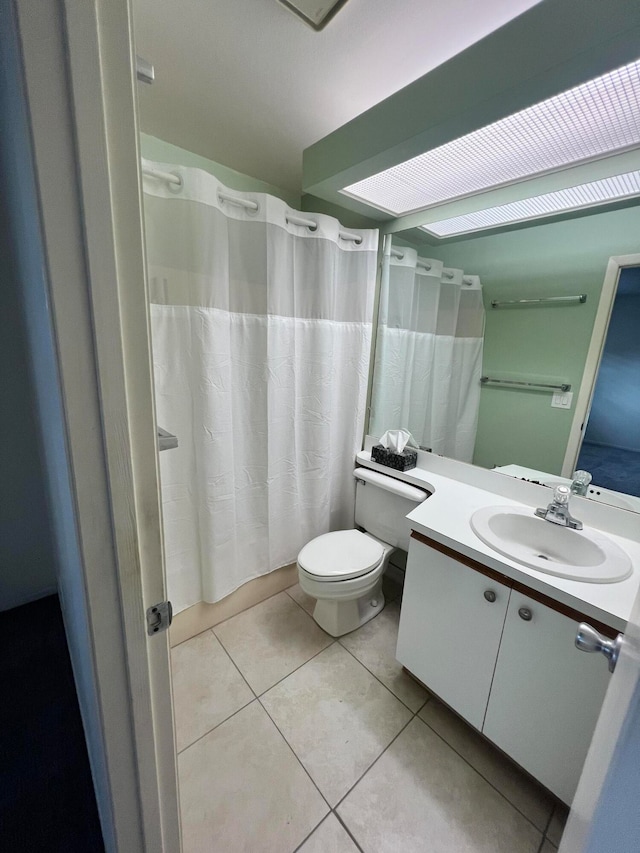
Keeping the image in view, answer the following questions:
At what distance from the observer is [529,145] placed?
1.09 meters

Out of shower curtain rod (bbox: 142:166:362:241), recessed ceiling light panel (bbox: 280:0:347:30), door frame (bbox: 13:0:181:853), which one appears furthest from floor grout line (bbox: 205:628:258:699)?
recessed ceiling light panel (bbox: 280:0:347:30)

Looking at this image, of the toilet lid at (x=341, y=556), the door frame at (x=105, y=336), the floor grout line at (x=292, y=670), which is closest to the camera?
the door frame at (x=105, y=336)

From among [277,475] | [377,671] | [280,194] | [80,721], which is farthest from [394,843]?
[280,194]

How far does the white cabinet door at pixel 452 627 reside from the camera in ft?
3.74

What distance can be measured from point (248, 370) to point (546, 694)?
1.59 metres

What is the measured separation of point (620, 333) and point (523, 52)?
0.90 meters

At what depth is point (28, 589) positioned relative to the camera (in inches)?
74.0

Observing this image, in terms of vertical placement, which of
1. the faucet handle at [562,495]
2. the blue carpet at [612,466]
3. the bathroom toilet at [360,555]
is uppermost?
the blue carpet at [612,466]

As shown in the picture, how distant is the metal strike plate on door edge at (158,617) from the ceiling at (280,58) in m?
1.46

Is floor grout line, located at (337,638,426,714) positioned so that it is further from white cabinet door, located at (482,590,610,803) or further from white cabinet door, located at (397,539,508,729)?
white cabinet door, located at (482,590,610,803)

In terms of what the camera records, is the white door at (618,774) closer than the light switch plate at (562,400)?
Yes

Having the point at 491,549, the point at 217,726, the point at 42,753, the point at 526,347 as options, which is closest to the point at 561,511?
the point at 491,549

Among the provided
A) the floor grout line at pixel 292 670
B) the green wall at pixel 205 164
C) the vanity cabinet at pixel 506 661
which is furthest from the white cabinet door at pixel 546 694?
the green wall at pixel 205 164

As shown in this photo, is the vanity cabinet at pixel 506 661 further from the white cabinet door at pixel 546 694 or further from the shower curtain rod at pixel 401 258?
the shower curtain rod at pixel 401 258
